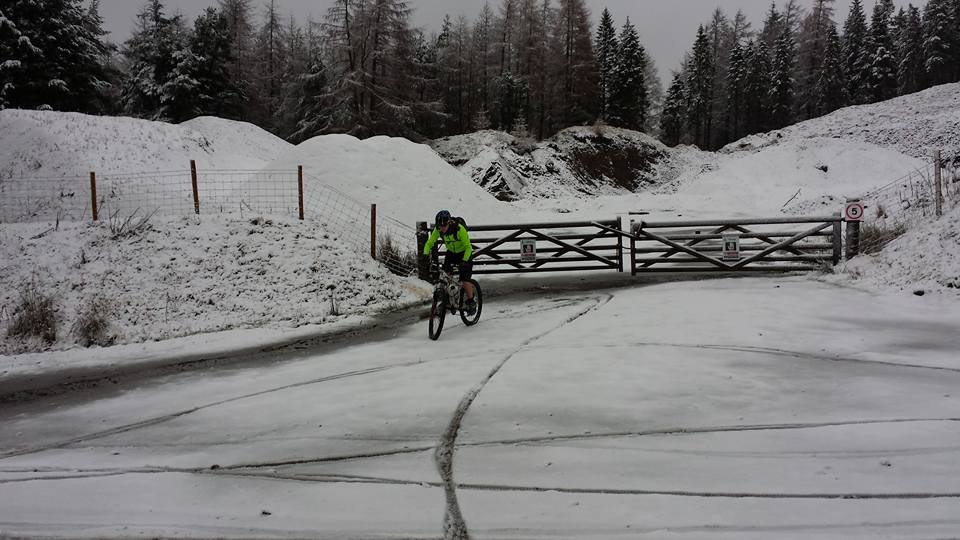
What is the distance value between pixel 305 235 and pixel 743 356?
33.5 feet

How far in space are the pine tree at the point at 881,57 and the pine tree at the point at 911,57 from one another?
104 cm

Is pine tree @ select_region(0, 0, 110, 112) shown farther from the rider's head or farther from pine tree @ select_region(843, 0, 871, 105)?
pine tree @ select_region(843, 0, 871, 105)

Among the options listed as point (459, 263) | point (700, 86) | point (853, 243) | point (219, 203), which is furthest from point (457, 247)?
point (700, 86)

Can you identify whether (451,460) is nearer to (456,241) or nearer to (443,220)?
(443,220)

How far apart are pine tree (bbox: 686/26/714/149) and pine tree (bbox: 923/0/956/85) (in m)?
19.5

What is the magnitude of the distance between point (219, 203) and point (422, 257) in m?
8.70

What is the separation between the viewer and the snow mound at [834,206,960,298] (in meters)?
10.5

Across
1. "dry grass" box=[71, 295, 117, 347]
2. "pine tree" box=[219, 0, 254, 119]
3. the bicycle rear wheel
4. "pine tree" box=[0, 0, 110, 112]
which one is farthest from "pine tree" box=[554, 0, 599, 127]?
"dry grass" box=[71, 295, 117, 347]

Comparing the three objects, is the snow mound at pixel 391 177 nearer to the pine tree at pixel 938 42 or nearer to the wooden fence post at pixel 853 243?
the wooden fence post at pixel 853 243

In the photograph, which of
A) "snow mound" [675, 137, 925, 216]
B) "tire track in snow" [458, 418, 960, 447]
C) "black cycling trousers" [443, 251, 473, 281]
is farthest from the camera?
"snow mound" [675, 137, 925, 216]

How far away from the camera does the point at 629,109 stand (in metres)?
56.5

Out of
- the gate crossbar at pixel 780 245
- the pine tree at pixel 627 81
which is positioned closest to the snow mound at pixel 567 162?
the pine tree at pixel 627 81

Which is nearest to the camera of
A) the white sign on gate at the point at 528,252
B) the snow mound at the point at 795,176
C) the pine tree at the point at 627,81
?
the white sign on gate at the point at 528,252

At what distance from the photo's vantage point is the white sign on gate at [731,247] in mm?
14344
